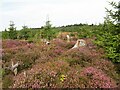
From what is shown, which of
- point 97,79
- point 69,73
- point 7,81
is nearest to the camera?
point 97,79

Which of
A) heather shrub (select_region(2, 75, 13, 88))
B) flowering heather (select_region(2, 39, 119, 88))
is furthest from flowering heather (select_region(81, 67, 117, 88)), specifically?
heather shrub (select_region(2, 75, 13, 88))

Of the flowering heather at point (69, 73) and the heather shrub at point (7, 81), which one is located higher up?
the flowering heather at point (69, 73)

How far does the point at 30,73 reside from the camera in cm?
1118

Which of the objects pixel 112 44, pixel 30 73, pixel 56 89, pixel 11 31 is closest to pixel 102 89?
pixel 56 89

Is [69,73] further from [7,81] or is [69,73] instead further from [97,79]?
[7,81]

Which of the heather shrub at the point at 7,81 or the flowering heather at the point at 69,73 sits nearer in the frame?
the flowering heather at the point at 69,73

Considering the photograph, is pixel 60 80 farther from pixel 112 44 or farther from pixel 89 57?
pixel 112 44

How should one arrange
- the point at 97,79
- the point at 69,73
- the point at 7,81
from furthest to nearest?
the point at 7,81 < the point at 69,73 < the point at 97,79

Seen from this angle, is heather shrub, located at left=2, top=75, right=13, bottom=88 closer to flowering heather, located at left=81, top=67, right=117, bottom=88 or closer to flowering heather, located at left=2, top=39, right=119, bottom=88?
flowering heather, located at left=2, top=39, right=119, bottom=88

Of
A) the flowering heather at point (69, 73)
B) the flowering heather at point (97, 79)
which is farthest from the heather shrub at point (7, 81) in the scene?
the flowering heather at point (97, 79)

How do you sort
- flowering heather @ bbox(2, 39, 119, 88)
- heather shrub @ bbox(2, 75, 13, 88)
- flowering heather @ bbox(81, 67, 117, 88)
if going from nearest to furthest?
flowering heather @ bbox(2, 39, 119, 88), flowering heather @ bbox(81, 67, 117, 88), heather shrub @ bbox(2, 75, 13, 88)

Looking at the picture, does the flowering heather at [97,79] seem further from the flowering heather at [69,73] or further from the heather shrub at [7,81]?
the heather shrub at [7,81]

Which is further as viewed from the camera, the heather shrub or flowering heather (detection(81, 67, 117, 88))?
the heather shrub

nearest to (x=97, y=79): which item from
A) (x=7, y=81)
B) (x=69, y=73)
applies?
(x=69, y=73)
